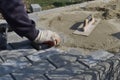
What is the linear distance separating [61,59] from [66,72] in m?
0.31

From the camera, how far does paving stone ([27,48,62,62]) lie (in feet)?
14.9

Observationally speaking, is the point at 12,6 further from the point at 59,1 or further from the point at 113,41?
the point at 59,1

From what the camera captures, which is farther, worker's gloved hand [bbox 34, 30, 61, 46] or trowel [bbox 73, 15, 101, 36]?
trowel [bbox 73, 15, 101, 36]

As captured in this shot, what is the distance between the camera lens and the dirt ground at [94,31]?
15.8ft

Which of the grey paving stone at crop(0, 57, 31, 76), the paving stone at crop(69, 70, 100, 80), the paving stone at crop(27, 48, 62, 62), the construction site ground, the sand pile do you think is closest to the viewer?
the paving stone at crop(69, 70, 100, 80)

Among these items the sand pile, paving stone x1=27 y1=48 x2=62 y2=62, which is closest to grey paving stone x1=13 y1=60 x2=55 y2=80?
paving stone x1=27 y1=48 x2=62 y2=62

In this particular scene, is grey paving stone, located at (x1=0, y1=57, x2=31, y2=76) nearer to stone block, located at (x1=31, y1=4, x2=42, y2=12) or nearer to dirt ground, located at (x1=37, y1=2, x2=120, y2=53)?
dirt ground, located at (x1=37, y1=2, x2=120, y2=53)

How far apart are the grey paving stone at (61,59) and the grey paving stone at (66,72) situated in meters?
0.09

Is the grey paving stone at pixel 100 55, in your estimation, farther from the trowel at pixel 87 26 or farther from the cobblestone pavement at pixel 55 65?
the trowel at pixel 87 26

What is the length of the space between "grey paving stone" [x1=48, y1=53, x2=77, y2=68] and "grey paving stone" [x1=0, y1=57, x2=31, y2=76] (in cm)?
32

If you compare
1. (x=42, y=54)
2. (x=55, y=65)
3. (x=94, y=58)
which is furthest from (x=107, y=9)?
(x=55, y=65)

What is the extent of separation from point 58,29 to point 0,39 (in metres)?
0.96

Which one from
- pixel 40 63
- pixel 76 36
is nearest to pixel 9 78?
pixel 40 63

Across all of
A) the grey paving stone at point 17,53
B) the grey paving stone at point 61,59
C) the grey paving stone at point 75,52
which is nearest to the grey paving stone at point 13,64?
the grey paving stone at point 17,53
